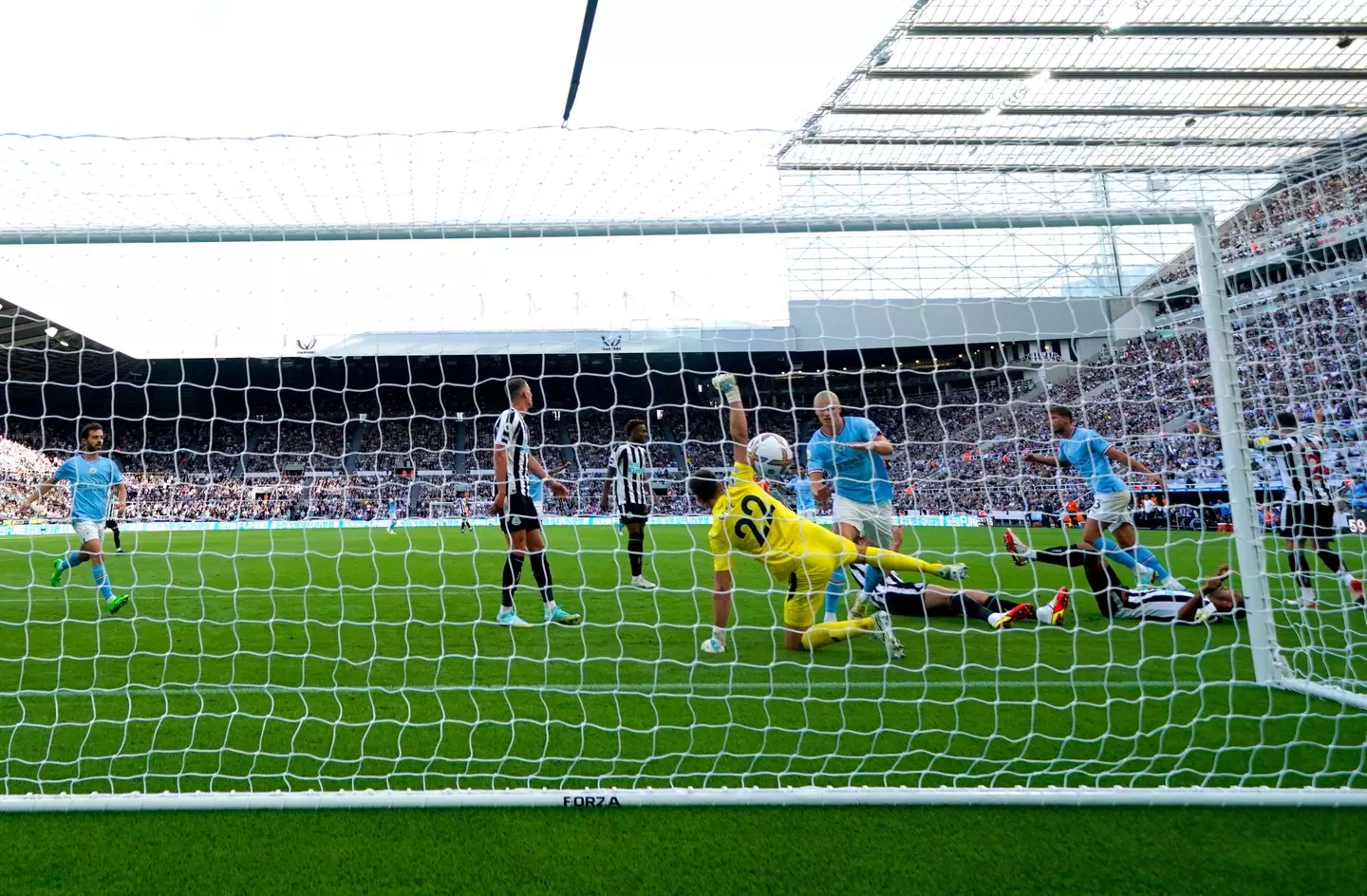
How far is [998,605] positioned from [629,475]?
3838 millimetres

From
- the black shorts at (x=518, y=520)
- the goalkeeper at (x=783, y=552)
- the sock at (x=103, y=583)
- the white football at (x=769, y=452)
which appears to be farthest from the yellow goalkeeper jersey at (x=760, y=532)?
the sock at (x=103, y=583)

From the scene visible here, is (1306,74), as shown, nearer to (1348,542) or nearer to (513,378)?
(1348,542)

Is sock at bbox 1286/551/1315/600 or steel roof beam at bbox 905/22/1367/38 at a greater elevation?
steel roof beam at bbox 905/22/1367/38

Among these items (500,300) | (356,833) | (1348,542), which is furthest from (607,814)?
(1348,542)

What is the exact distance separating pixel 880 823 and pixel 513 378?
3.70 m

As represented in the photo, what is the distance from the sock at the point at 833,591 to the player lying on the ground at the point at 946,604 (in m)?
0.14

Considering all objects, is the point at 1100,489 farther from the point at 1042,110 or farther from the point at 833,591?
the point at 1042,110

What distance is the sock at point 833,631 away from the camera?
4.54 meters

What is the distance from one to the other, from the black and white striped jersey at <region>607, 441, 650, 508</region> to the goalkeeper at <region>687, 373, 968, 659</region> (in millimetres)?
3136

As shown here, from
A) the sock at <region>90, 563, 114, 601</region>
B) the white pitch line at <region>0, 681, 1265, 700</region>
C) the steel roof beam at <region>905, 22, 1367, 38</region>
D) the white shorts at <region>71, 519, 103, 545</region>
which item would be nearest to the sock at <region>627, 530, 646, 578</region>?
the white pitch line at <region>0, 681, 1265, 700</region>

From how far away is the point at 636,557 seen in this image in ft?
27.9

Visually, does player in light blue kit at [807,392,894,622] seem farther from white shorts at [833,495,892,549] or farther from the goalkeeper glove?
the goalkeeper glove

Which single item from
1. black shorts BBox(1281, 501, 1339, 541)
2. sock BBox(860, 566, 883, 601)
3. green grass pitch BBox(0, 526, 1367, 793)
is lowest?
green grass pitch BBox(0, 526, 1367, 793)

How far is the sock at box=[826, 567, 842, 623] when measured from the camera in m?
5.05
